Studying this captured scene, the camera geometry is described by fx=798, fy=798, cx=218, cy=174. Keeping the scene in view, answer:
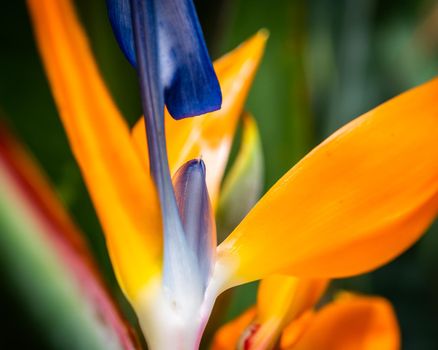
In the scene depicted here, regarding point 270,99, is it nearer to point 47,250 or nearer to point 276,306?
point 276,306

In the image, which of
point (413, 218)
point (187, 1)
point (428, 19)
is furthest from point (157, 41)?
point (428, 19)

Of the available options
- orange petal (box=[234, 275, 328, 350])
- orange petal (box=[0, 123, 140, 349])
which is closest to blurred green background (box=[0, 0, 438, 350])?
orange petal (box=[0, 123, 140, 349])

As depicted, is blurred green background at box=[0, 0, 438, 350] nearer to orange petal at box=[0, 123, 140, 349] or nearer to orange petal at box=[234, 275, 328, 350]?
orange petal at box=[0, 123, 140, 349]

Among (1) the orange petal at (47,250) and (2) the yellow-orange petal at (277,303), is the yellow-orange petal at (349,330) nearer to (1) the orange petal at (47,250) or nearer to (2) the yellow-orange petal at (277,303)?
(2) the yellow-orange petal at (277,303)

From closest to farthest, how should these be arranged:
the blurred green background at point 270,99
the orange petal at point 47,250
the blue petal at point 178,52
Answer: the orange petal at point 47,250
the blue petal at point 178,52
the blurred green background at point 270,99

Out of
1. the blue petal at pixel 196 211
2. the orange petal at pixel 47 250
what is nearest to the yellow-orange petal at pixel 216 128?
the blue petal at pixel 196 211

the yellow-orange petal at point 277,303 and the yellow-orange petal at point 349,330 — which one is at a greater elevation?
the yellow-orange petal at point 277,303

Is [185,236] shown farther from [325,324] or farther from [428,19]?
[428,19]
